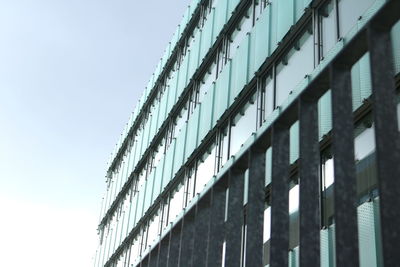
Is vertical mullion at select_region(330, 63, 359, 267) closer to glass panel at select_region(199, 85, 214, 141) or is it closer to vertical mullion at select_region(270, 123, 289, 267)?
vertical mullion at select_region(270, 123, 289, 267)

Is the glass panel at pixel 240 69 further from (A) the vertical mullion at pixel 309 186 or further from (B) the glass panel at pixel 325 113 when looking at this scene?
(A) the vertical mullion at pixel 309 186

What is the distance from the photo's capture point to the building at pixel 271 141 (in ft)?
21.7

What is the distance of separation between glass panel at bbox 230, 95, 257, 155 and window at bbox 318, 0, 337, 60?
12.1 feet

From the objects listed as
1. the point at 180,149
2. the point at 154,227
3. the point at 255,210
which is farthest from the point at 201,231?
the point at 154,227

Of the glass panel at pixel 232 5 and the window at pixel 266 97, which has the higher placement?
the glass panel at pixel 232 5

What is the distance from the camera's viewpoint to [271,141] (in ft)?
27.8

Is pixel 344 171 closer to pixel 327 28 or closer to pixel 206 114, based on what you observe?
pixel 327 28

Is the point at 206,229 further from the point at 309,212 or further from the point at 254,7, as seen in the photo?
the point at 254,7

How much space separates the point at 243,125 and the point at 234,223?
9.41 meters

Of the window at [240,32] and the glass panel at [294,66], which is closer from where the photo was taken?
the glass panel at [294,66]

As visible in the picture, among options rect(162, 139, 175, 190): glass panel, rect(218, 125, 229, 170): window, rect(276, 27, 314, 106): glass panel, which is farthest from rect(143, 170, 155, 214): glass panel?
rect(276, 27, 314, 106): glass panel

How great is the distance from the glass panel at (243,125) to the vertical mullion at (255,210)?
8.39m

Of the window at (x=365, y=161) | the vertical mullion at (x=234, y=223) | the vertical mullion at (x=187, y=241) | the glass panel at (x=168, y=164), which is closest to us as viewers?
the vertical mullion at (x=234, y=223)

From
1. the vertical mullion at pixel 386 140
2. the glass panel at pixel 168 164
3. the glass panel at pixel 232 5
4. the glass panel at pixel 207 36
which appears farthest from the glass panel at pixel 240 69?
the vertical mullion at pixel 386 140
